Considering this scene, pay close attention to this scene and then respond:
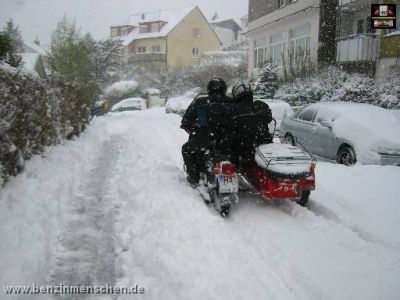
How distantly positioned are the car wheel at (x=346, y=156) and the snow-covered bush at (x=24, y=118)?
6.73m

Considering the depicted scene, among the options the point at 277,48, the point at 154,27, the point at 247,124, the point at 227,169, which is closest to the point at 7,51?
the point at 247,124

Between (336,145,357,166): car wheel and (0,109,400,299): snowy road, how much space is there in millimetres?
1475

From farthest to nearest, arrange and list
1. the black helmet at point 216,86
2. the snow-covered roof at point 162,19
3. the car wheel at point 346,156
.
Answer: the snow-covered roof at point 162,19
the car wheel at point 346,156
the black helmet at point 216,86

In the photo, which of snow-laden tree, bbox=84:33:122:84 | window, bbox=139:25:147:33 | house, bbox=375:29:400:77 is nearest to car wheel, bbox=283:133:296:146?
house, bbox=375:29:400:77

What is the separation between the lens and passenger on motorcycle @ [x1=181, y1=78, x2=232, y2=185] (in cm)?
681

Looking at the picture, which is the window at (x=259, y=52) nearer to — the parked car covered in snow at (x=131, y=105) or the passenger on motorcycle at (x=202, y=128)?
the parked car covered in snow at (x=131, y=105)

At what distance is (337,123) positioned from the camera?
35.1 ft

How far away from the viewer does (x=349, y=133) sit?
401 inches

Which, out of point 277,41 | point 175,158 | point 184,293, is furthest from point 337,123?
point 277,41

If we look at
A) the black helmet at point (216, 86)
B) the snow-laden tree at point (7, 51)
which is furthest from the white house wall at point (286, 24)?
the black helmet at point (216, 86)

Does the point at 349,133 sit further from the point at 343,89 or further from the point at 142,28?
the point at 142,28

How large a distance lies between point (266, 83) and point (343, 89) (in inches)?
262

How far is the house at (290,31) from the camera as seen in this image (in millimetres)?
25078

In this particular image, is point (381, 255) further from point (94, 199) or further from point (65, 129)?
point (65, 129)
